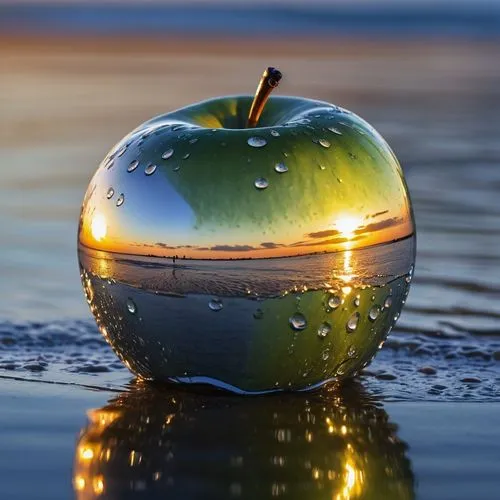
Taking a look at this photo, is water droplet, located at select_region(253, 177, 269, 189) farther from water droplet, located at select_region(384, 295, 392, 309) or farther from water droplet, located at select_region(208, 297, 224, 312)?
water droplet, located at select_region(384, 295, 392, 309)

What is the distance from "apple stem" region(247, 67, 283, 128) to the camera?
15.7 ft

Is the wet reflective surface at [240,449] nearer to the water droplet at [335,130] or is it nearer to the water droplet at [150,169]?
the water droplet at [150,169]

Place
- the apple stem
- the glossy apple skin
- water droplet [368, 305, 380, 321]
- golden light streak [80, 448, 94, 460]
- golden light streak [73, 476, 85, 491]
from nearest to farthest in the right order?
golden light streak [73, 476, 85, 491] < golden light streak [80, 448, 94, 460] < the glossy apple skin < water droplet [368, 305, 380, 321] < the apple stem

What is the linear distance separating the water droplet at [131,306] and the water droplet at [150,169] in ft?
1.35

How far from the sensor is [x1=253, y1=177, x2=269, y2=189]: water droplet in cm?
442

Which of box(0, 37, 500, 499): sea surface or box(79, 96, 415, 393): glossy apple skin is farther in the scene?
box(79, 96, 415, 393): glossy apple skin

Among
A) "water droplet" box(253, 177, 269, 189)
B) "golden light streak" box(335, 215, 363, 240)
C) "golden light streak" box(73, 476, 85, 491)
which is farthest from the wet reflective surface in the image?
"water droplet" box(253, 177, 269, 189)

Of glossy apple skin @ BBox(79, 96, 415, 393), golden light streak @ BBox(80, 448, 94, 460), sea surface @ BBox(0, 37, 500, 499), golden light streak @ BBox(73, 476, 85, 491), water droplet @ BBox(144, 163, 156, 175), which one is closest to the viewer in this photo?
golden light streak @ BBox(73, 476, 85, 491)

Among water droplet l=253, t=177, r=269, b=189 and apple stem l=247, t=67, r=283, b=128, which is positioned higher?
apple stem l=247, t=67, r=283, b=128

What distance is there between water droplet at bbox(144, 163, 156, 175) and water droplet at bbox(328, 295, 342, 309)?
692 millimetres

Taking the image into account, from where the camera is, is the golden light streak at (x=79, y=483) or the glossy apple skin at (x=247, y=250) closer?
the golden light streak at (x=79, y=483)

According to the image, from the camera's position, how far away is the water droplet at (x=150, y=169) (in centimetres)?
453

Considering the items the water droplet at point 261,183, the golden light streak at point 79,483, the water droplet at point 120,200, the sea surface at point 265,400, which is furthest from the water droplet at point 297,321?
the golden light streak at point 79,483

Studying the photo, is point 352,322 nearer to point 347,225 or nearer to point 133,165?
point 347,225
